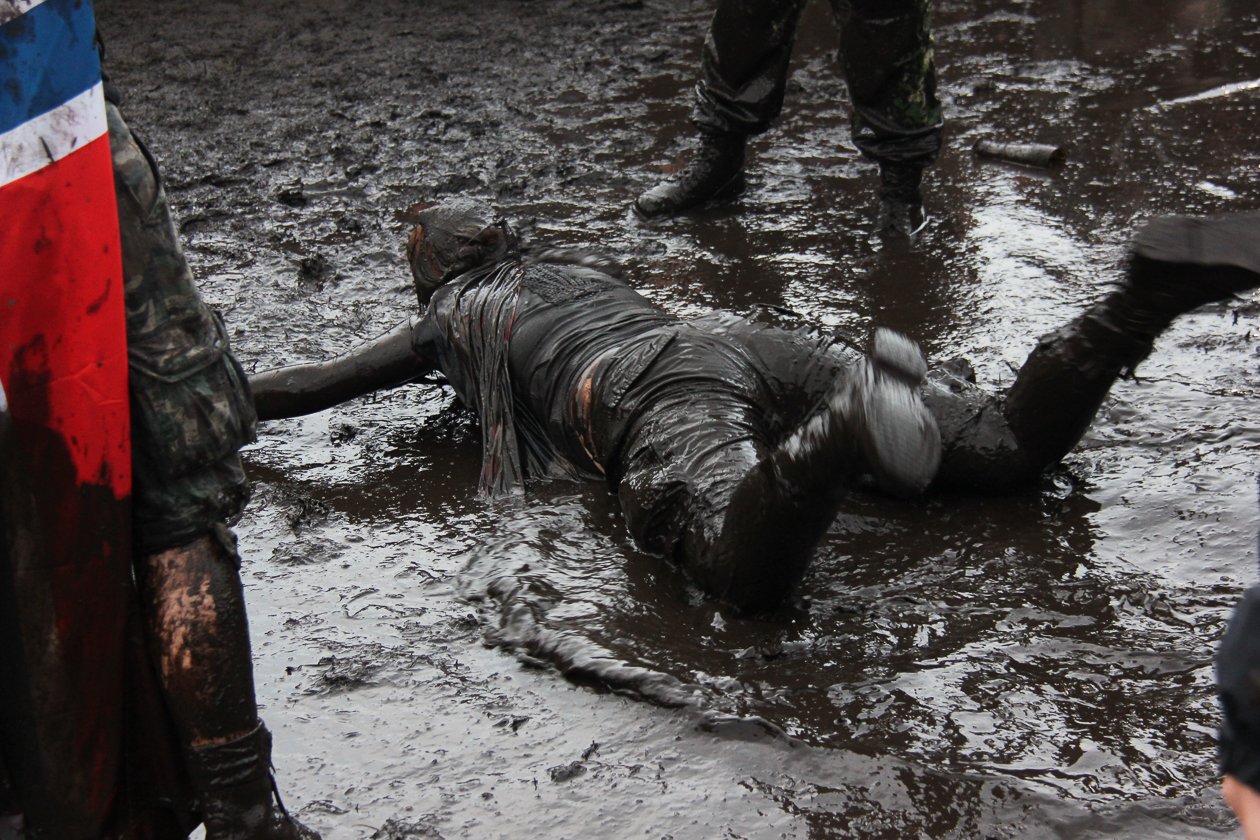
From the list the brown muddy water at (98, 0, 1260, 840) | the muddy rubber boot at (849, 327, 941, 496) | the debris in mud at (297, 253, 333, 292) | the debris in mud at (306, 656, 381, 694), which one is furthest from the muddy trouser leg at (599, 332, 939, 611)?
the debris in mud at (297, 253, 333, 292)

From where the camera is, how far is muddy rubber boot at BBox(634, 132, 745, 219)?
16.3 feet

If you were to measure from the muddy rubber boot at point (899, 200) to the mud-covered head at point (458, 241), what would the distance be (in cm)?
157

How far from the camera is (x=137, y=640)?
180 cm

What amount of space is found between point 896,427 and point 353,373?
1.76 meters

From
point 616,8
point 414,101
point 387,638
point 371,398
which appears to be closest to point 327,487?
point 371,398

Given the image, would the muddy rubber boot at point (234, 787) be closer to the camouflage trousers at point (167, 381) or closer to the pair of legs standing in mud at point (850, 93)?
the camouflage trousers at point (167, 381)

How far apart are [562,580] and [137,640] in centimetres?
112

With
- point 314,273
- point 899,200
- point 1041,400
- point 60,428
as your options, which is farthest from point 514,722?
point 899,200

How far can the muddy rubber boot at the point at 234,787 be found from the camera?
179 cm

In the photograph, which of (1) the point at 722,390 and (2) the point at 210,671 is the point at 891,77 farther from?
(2) the point at 210,671

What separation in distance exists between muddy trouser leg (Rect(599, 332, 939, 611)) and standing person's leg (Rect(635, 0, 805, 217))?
82.1 inches

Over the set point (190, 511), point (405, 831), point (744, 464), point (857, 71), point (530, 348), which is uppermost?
point (857, 71)

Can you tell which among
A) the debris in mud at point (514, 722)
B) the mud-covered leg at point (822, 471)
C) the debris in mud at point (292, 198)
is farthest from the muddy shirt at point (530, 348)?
the debris in mud at point (292, 198)

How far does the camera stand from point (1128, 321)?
2.50 meters
